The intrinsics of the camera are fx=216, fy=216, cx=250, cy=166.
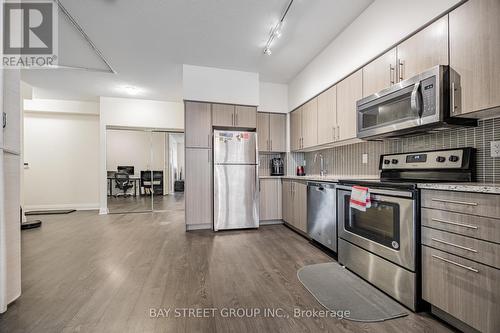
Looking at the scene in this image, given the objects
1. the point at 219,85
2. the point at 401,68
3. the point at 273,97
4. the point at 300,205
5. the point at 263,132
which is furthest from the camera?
the point at 273,97

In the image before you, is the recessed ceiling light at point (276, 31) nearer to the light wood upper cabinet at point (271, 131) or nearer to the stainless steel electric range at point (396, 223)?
the light wood upper cabinet at point (271, 131)

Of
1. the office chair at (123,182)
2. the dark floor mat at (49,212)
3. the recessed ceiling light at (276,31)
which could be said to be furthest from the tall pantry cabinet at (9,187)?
the dark floor mat at (49,212)

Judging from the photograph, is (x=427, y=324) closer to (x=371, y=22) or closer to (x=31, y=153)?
(x=371, y=22)

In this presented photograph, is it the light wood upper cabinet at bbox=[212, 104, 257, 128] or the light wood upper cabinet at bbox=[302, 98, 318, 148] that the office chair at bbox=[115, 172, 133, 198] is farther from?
the light wood upper cabinet at bbox=[302, 98, 318, 148]

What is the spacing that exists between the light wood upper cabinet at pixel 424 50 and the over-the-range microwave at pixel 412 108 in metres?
0.13

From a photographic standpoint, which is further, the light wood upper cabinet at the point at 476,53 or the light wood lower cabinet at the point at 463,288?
the light wood upper cabinet at the point at 476,53

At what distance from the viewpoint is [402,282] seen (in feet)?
5.40

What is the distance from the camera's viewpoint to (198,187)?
12.5 ft

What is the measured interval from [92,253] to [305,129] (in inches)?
143

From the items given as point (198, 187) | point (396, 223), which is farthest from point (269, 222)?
point (396, 223)

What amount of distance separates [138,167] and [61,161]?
6.54ft

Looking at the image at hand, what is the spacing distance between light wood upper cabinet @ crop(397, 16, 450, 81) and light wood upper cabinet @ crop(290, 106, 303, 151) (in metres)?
2.03

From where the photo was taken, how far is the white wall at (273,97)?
4.41m

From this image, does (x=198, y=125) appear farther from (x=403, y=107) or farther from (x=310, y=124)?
(x=403, y=107)
